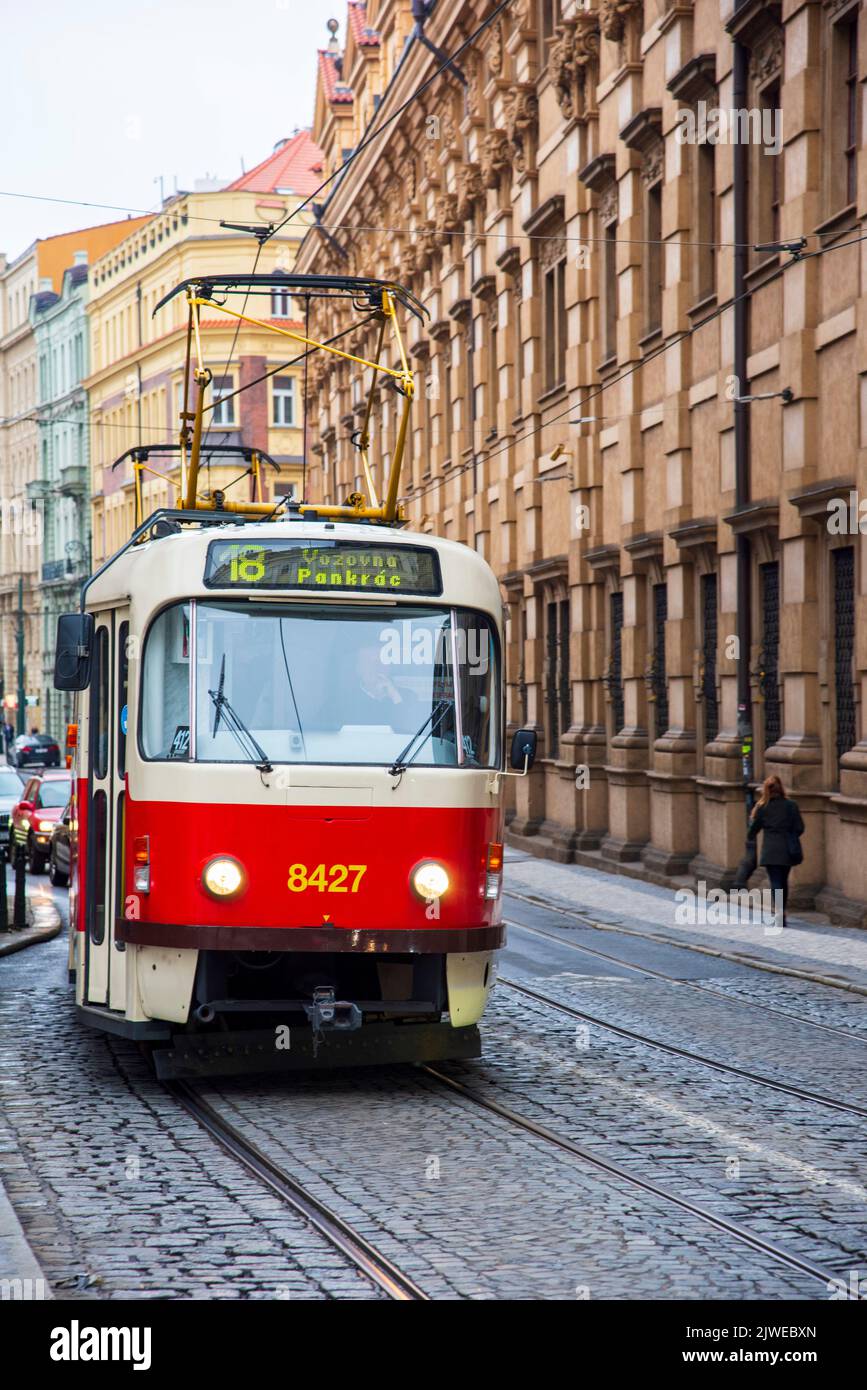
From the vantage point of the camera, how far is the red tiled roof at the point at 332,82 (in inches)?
2340

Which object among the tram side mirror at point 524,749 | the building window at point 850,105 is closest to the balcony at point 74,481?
the building window at point 850,105

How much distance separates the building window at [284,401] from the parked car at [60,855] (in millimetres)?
53541

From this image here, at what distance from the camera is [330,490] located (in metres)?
60.4

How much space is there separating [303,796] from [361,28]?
157 feet

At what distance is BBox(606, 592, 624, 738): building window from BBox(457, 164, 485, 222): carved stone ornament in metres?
11.3

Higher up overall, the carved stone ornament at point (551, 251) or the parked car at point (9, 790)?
the carved stone ornament at point (551, 251)

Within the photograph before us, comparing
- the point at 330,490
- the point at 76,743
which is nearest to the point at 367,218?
the point at 330,490

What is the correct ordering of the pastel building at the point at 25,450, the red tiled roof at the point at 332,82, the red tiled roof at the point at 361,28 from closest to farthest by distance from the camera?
the red tiled roof at the point at 361,28 → the red tiled roof at the point at 332,82 → the pastel building at the point at 25,450

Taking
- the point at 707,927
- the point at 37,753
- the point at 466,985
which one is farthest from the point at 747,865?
the point at 37,753

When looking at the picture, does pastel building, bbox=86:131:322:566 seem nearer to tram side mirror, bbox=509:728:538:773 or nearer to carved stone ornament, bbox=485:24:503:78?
carved stone ornament, bbox=485:24:503:78

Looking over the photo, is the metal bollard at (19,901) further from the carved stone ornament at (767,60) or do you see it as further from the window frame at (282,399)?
the window frame at (282,399)

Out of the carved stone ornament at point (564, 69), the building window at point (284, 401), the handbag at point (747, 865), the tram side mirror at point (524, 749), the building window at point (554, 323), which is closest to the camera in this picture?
the tram side mirror at point (524, 749)

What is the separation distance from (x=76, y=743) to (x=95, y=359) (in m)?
85.6

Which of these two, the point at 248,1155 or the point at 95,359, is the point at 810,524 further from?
the point at 95,359
